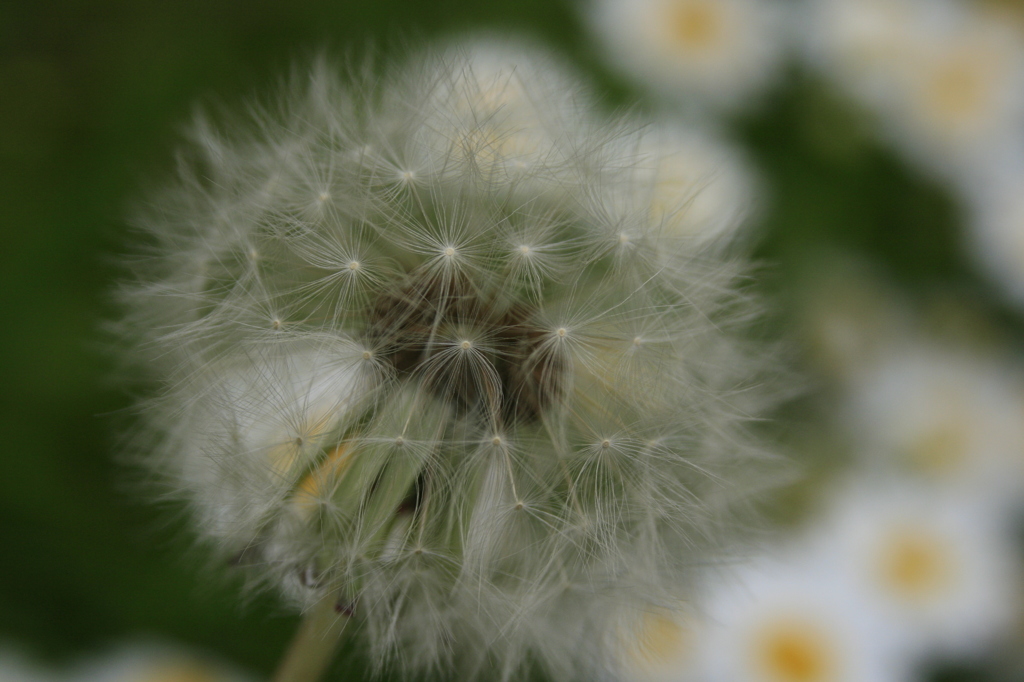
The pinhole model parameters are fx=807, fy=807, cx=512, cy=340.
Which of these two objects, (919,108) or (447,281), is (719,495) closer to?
(447,281)

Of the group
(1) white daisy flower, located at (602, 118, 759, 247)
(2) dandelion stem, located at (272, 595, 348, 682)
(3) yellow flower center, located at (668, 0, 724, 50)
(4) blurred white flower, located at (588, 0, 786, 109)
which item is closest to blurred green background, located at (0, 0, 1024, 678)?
(4) blurred white flower, located at (588, 0, 786, 109)

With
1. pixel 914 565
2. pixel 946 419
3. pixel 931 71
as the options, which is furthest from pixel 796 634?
pixel 931 71

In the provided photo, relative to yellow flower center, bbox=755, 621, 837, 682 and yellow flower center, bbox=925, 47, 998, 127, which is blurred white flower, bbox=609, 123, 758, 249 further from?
yellow flower center, bbox=925, 47, 998, 127

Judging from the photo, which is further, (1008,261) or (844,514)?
(1008,261)

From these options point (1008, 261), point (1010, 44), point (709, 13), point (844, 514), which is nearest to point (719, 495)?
point (844, 514)

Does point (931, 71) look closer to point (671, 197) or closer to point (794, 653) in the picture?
point (671, 197)

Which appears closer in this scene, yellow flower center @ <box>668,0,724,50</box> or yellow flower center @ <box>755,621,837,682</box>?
yellow flower center @ <box>755,621,837,682</box>

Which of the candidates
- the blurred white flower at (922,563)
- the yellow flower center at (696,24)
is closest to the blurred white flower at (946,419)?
the blurred white flower at (922,563)
